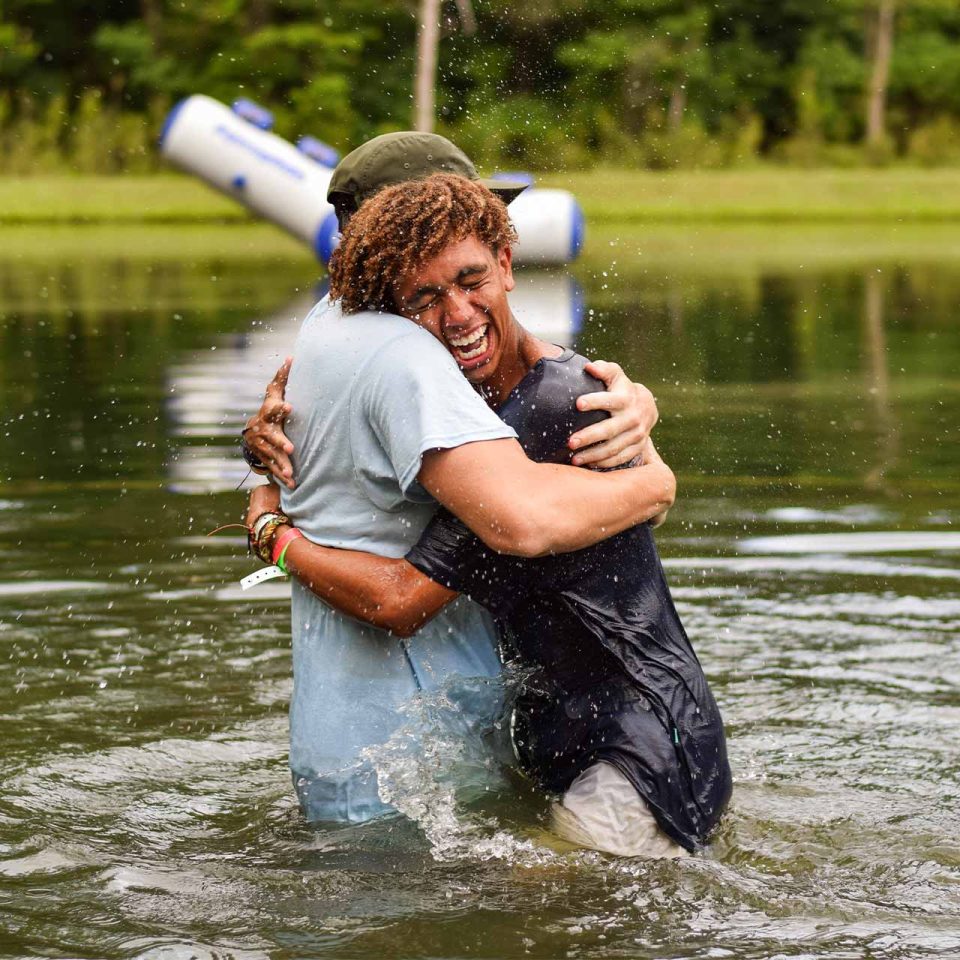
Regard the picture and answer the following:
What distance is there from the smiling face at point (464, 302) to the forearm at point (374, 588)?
0.43 meters

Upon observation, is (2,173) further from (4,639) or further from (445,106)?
(4,639)

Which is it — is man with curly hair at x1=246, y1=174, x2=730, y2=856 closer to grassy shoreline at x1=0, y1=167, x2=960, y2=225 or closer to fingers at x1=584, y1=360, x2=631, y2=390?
fingers at x1=584, y1=360, x2=631, y2=390

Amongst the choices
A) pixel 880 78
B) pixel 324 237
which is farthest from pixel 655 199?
pixel 880 78

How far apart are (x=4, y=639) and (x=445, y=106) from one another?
98.6 ft

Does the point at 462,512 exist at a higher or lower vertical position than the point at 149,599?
higher

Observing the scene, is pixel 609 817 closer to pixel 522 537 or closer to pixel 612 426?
pixel 522 537

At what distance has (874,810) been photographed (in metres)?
4.67

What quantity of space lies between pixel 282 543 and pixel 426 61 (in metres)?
30.1

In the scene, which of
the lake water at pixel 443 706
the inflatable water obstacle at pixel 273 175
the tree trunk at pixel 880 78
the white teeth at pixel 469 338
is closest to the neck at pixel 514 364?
the white teeth at pixel 469 338

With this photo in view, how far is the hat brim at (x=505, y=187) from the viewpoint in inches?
A: 155

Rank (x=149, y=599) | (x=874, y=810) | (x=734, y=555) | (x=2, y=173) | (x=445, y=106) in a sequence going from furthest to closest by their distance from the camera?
(x=445, y=106)
(x=2, y=173)
(x=734, y=555)
(x=149, y=599)
(x=874, y=810)

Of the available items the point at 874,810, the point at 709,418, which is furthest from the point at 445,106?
the point at 874,810

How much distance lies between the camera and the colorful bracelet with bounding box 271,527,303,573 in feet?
12.6

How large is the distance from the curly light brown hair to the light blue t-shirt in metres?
0.07
